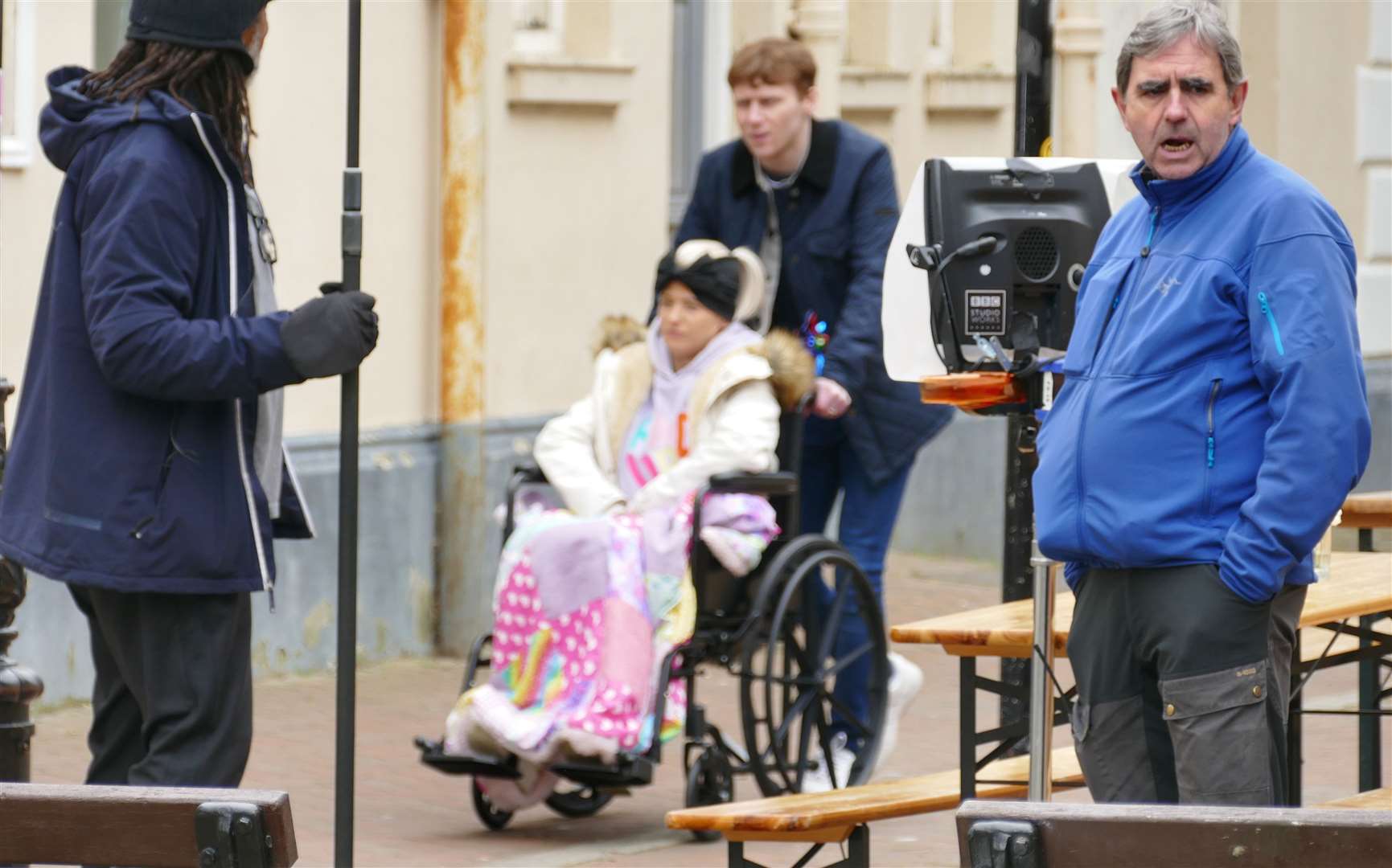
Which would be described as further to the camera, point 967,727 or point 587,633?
point 587,633

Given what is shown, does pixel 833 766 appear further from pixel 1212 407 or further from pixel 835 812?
pixel 1212 407

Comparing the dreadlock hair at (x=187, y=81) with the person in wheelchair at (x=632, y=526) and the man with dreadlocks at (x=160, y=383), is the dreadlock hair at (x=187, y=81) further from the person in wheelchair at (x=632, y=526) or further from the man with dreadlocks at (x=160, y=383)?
the person in wheelchair at (x=632, y=526)

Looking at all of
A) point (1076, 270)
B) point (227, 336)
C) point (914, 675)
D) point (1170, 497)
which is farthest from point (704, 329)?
point (1170, 497)

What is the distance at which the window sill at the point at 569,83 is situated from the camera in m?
10.3

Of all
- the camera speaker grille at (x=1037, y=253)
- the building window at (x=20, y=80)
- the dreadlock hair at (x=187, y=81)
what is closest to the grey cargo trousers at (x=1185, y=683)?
the camera speaker grille at (x=1037, y=253)

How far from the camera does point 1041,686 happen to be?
5.16 meters

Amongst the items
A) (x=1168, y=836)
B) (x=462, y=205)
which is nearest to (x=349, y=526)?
(x=1168, y=836)

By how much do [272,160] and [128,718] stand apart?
15.3ft

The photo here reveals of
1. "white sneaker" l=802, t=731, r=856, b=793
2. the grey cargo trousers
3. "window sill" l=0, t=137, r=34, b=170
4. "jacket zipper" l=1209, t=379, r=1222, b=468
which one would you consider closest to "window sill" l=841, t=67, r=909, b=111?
"window sill" l=0, t=137, r=34, b=170

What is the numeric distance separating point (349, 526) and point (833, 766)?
268cm

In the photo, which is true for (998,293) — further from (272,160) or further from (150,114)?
(272,160)

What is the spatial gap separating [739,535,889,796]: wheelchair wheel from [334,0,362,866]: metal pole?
200 centimetres

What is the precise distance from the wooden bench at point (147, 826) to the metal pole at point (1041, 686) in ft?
6.35

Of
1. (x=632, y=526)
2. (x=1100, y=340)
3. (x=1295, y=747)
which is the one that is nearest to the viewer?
(x=1100, y=340)
